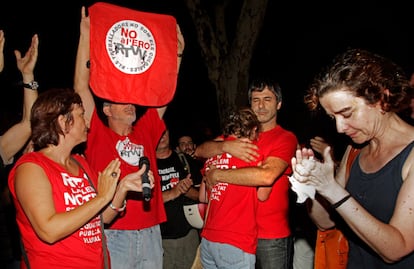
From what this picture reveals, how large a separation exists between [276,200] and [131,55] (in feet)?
6.57

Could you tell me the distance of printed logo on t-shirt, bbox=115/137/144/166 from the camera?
4.38 meters

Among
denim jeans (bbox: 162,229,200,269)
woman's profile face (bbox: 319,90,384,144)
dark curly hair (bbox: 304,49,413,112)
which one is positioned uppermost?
dark curly hair (bbox: 304,49,413,112)

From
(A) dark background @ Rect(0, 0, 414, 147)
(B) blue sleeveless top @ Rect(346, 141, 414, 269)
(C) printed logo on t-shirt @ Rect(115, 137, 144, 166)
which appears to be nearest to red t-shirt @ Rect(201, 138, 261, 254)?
(C) printed logo on t-shirt @ Rect(115, 137, 144, 166)

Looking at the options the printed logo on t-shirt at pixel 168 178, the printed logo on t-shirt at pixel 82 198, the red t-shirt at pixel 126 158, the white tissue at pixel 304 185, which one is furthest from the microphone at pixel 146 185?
the printed logo on t-shirt at pixel 168 178

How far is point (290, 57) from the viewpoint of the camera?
1838 cm

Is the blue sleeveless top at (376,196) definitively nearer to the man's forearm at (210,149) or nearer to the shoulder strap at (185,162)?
the man's forearm at (210,149)

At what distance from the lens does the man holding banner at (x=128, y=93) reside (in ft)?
14.1

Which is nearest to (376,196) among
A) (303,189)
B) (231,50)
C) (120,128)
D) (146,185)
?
(303,189)

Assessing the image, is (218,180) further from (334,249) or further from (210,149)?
(334,249)

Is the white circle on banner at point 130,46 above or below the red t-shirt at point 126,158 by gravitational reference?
above

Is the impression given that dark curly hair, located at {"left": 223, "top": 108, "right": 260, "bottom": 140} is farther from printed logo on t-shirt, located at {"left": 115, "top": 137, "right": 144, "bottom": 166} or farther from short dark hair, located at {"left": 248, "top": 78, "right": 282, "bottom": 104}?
printed logo on t-shirt, located at {"left": 115, "top": 137, "right": 144, "bottom": 166}

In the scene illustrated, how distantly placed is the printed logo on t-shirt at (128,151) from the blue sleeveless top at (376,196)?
2257 mm

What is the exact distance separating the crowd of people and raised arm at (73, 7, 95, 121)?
0.04 ft

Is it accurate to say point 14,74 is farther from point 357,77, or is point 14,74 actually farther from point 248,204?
point 357,77
